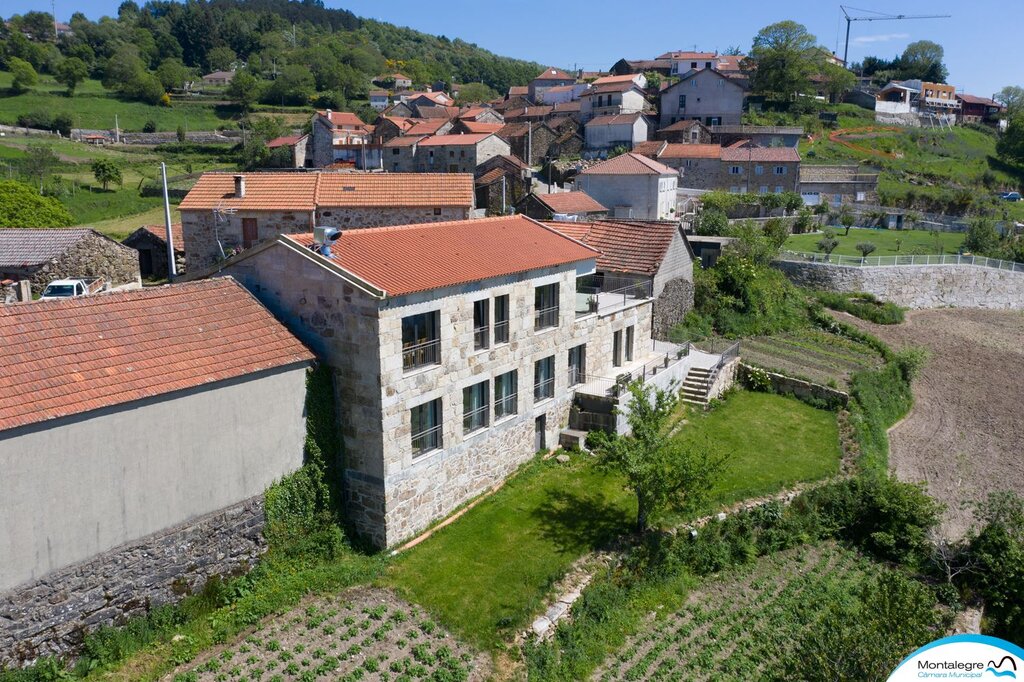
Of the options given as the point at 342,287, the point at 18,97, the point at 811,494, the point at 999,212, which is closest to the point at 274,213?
the point at 342,287

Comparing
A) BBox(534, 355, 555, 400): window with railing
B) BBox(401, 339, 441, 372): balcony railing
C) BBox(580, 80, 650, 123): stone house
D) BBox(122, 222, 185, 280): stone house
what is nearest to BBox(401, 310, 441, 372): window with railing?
BBox(401, 339, 441, 372): balcony railing

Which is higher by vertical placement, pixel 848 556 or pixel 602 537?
pixel 602 537

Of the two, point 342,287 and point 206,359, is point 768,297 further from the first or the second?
point 206,359

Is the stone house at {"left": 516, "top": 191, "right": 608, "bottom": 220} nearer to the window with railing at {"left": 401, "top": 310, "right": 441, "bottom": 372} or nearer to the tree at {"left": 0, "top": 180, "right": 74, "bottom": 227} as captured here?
the window with railing at {"left": 401, "top": 310, "right": 441, "bottom": 372}

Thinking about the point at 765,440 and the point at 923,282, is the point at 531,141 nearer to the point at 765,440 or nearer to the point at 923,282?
the point at 923,282

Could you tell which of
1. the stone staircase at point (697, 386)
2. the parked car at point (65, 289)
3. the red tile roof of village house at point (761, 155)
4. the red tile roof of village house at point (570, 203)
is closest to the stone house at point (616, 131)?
the red tile roof of village house at point (761, 155)

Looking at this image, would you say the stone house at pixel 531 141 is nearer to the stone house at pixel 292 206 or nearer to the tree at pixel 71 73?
the stone house at pixel 292 206
